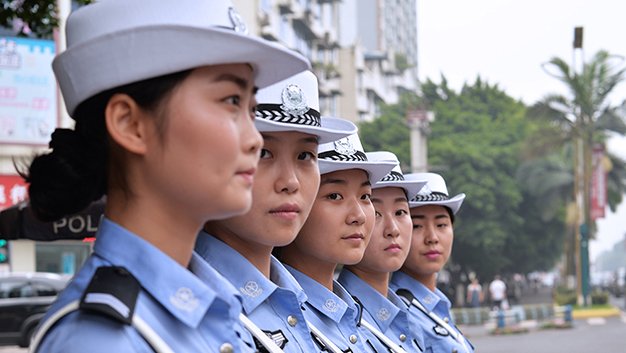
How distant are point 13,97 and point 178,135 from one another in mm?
22464

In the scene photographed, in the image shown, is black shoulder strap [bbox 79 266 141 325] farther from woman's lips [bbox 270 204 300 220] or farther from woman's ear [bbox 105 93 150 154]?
woman's lips [bbox 270 204 300 220]

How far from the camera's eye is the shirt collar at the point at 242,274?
311cm

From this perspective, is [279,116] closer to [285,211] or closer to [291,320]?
[285,211]

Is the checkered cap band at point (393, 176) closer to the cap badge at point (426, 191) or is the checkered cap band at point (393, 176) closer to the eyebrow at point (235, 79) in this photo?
the cap badge at point (426, 191)

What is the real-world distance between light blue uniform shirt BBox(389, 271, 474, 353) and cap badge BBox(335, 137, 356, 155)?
1.47m

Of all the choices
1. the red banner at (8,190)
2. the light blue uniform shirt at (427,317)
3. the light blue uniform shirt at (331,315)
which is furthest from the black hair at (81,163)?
the red banner at (8,190)

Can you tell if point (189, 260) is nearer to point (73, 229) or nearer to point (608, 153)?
point (73, 229)

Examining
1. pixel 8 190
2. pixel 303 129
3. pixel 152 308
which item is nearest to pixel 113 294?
pixel 152 308

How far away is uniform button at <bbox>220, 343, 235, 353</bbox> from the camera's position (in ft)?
6.64

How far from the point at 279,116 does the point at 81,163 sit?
1275 millimetres

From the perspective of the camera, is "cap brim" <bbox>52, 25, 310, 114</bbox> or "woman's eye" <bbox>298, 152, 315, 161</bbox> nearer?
"cap brim" <bbox>52, 25, 310, 114</bbox>

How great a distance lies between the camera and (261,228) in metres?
3.14

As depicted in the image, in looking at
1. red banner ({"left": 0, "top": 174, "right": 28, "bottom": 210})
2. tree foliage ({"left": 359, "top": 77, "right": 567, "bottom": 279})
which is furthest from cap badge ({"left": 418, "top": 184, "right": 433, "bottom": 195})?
tree foliage ({"left": 359, "top": 77, "right": 567, "bottom": 279})

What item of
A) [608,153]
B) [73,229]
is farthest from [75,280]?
[608,153]
